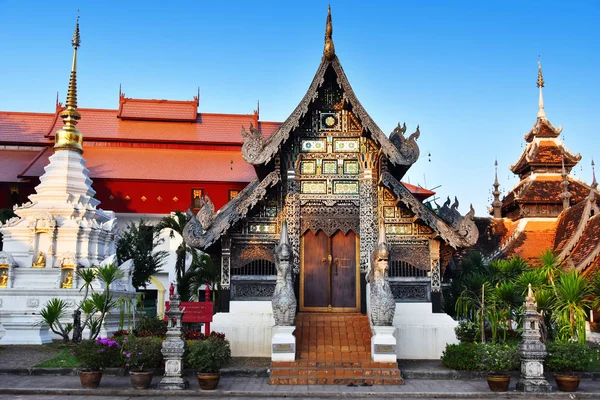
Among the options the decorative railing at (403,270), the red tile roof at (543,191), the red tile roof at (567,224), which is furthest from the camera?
the red tile roof at (543,191)

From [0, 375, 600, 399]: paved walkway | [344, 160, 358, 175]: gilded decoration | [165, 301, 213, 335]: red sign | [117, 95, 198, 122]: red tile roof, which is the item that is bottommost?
[0, 375, 600, 399]: paved walkway

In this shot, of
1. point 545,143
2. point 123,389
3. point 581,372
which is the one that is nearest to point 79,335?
point 123,389

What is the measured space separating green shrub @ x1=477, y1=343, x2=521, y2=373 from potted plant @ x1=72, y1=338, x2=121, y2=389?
6411mm

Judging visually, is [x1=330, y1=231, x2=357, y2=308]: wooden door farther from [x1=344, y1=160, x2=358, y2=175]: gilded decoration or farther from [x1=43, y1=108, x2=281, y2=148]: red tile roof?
[x1=43, y1=108, x2=281, y2=148]: red tile roof

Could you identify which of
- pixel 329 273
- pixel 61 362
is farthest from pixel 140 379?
pixel 329 273

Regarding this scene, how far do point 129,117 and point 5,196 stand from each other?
7.99 m

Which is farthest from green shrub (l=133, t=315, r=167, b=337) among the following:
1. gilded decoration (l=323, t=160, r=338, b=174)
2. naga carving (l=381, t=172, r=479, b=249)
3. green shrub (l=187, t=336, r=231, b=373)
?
naga carving (l=381, t=172, r=479, b=249)

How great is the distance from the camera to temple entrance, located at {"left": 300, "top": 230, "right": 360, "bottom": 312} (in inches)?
523

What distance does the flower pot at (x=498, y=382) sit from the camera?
32.4 feet

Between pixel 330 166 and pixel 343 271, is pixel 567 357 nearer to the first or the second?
pixel 343 271

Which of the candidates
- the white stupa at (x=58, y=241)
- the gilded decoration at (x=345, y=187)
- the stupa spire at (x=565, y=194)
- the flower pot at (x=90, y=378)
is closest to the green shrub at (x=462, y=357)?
the gilded decoration at (x=345, y=187)

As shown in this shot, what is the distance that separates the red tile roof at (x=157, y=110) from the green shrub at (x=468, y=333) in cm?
2649

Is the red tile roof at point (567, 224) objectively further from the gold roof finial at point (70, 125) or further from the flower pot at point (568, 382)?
the gold roof finial at point (70, 125)

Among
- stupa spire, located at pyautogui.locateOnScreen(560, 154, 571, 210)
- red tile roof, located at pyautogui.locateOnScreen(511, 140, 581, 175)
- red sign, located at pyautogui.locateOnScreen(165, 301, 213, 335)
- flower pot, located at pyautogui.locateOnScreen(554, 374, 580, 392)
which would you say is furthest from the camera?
red tile roof, located at pyautogui.locateOnScreen(511, 140, 581, 175)
